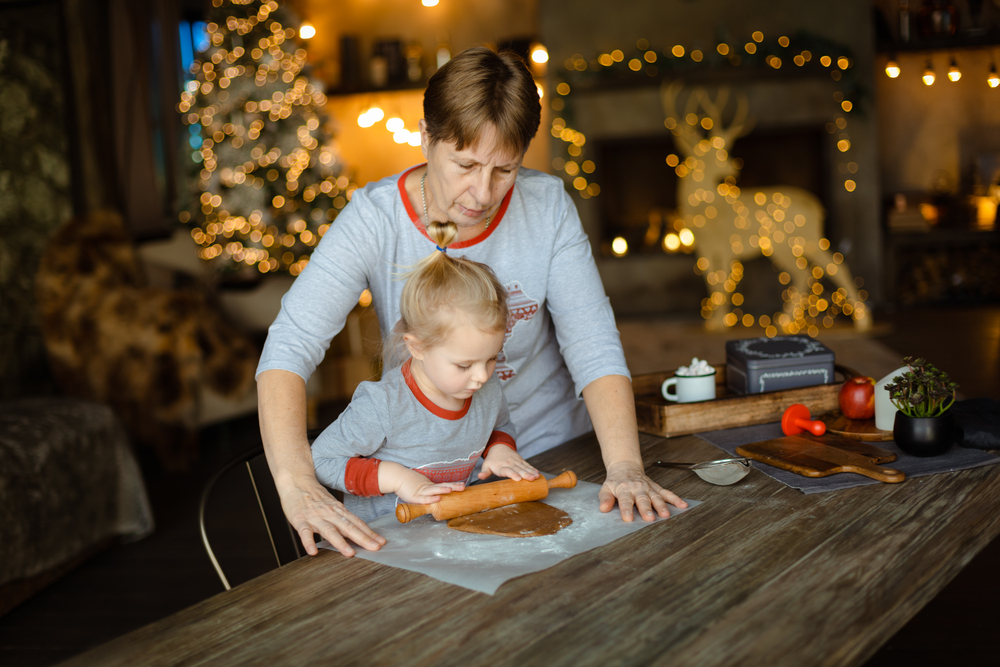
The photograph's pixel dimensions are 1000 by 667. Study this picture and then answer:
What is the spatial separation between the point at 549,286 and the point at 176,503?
7.42ft

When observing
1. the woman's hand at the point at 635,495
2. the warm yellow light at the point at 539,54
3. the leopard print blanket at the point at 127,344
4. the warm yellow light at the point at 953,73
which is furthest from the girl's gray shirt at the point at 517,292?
the warm yellow light at the point at 539,54

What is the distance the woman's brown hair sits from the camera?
118cm

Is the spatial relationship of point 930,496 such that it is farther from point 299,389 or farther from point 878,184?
point 878,184

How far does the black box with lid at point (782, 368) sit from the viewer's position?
60.4 inches

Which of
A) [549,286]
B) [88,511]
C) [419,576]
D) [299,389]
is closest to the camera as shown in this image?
[419,576]

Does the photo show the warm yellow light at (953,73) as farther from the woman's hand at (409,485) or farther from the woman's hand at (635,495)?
the woman's hand at (409,485)

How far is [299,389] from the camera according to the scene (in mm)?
1215

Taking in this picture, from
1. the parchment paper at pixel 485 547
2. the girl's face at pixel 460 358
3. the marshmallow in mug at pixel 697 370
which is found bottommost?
the parchment paper at pixel 485 547

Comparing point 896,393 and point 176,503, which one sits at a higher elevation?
point 896,393

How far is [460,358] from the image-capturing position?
1147mm

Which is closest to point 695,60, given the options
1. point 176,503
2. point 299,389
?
point 176,503

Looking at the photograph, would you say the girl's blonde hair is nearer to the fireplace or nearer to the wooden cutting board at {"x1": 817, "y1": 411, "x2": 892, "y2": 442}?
the wooden cutting board at {"x1": 817, "y1": 411, "x2": 892, "y2": 442}

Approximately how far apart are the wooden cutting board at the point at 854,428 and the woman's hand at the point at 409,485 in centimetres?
68

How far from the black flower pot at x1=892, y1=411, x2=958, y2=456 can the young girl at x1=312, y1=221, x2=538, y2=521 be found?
59 centimetres
